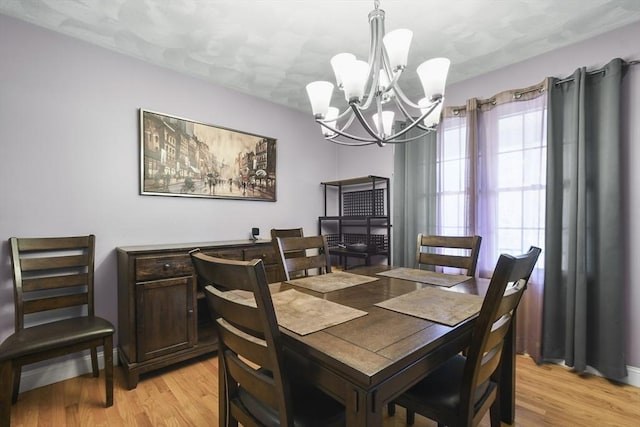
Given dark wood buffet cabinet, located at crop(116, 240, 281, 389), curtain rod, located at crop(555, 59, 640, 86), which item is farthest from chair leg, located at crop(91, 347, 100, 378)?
curtain rod, located at crop(555, 59, 640, 86)

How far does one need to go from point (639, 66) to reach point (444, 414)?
2.56 metres

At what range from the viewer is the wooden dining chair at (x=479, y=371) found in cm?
91

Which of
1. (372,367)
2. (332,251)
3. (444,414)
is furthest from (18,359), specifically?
(332,251)

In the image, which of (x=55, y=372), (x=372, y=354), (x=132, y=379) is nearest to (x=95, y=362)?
(x=55, y=372)

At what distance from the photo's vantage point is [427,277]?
1.74 m

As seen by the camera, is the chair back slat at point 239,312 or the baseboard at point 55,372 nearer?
the chair back slat at point 239,312

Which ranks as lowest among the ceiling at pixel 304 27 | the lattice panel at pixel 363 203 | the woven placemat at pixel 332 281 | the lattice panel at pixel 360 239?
the woven placemat at pixel 332 281

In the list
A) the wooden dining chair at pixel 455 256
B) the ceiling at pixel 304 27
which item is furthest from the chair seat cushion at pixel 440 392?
the ceiling at pixel 304 27

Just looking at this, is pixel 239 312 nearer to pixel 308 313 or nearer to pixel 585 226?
pixel 308 313

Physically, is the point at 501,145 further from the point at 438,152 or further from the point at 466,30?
the point at 466,30

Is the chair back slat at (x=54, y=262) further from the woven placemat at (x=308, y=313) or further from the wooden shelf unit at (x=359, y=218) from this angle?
the wooden shelf unit at (x=359, y=218)

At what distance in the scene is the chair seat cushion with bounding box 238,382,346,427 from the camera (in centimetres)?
94

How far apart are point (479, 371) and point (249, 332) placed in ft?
2.57

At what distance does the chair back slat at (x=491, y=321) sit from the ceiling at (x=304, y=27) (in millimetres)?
1620
